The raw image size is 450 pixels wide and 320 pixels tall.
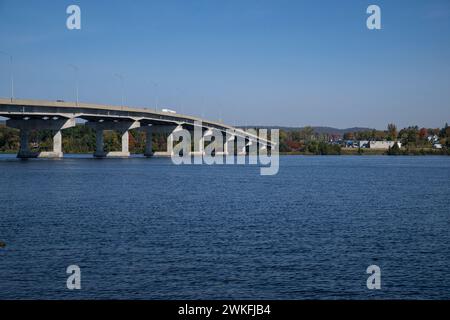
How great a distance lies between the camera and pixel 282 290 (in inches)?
888

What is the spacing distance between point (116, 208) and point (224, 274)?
22.7m

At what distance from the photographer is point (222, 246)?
3039cm

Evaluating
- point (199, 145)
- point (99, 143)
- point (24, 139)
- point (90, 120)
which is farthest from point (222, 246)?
point (199, 145)

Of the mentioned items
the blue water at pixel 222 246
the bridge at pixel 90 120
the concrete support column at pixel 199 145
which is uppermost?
the bridge at pixel 90 120

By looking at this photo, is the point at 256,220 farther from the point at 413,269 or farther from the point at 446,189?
the point at 446,189

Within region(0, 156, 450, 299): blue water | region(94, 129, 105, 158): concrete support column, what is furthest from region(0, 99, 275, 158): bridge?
region(0, 156, 450, 299): blue water

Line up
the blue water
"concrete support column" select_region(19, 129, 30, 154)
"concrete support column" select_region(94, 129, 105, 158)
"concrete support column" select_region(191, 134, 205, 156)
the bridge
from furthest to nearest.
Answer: "concrete support column" select_region(191, 134, 205, 156), "concrete support column" select_region(94, 129, 105, 158), "concrete support column" select_region(19, 129, 30, 154), the bridge, the blue water

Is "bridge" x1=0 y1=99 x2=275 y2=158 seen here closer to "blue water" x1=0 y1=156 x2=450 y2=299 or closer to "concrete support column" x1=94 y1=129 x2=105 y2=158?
"concrete support column" x1=94 y1=129 x2=105 y2=158

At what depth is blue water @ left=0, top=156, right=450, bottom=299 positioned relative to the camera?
22969mm

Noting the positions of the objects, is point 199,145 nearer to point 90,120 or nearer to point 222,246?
point 90,120

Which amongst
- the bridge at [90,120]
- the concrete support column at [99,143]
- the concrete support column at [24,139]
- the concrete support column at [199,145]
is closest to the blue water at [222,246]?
the bridge at [90,120]

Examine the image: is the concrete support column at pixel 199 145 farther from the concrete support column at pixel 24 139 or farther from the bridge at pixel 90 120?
the concrete support column at pixel 24 139

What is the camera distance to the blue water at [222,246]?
23.0 meters
